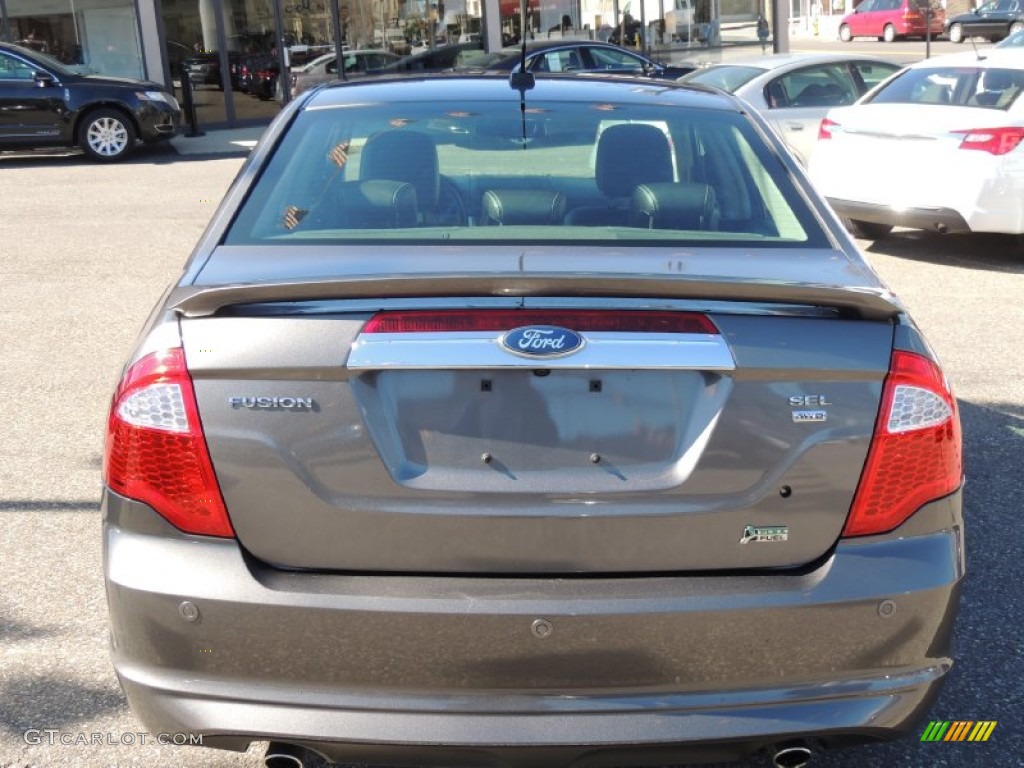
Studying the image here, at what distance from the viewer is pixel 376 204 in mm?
3463

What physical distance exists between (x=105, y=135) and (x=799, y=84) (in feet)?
32.3

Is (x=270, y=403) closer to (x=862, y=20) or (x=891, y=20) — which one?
(x=891, y=20)

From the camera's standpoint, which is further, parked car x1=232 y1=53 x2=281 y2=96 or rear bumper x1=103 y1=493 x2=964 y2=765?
parked car x1=232 y1=53 x2=281 y2=96

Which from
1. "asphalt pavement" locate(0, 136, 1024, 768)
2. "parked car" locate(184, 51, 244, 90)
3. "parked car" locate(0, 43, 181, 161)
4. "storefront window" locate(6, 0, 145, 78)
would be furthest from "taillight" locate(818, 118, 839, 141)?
"storefront window" locate(6, 0, 145, 78)

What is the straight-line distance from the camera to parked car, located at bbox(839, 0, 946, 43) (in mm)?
42909

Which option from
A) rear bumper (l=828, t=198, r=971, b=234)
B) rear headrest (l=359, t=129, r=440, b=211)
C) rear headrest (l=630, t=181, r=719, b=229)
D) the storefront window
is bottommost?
rear bumper (l=828, t=198, r=971, b=234)

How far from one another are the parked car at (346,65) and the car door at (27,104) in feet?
20.4

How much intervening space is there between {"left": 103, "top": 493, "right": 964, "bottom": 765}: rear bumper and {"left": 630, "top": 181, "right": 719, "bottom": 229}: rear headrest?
1101 mm

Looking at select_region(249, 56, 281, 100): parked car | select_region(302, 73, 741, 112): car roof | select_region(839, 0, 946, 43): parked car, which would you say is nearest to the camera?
select_region(302, 73, 741, 112): car roof

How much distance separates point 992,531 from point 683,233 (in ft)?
7.20

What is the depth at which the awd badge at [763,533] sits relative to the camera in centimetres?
261

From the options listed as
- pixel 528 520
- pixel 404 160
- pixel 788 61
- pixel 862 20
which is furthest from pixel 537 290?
pixel 862 20

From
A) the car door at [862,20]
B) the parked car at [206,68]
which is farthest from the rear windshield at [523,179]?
the car door at [862,20]

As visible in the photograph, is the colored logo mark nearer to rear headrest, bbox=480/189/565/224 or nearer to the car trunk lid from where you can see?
the car trunk lid
